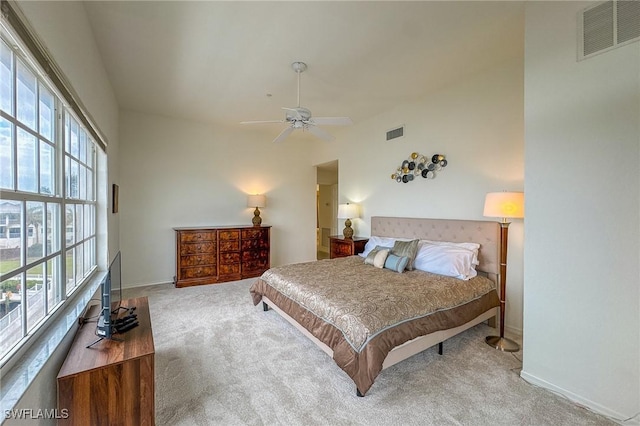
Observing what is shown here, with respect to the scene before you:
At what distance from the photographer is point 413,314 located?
2189 millimetres

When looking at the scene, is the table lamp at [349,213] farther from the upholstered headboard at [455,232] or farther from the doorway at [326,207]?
the doorway at [326,207]

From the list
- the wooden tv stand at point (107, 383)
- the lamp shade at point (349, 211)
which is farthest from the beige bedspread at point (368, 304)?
the lamp shade at point (349, 211)

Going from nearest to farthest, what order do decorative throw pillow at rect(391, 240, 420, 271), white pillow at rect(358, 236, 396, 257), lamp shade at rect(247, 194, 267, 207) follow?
decorative throw pillow at rect(391, 240, 420, 271)
white pillow at rect(358, 236, 396, 257)
lamp shade at rect(247, 194, 267, 207)

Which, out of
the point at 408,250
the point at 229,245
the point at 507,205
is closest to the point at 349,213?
the point at 408,250

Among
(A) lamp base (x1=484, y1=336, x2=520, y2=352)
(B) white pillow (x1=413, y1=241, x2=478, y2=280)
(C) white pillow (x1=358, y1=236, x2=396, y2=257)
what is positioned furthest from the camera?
(C) white pillow (x1=358, y1=236, x2=396, y2=257)

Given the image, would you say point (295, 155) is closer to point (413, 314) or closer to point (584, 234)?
point (413, 314)

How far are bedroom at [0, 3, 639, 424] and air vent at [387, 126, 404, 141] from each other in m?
0.12

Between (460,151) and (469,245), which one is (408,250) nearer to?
(469,245)

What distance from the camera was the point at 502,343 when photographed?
265 centimetres

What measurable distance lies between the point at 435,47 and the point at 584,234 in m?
2.14

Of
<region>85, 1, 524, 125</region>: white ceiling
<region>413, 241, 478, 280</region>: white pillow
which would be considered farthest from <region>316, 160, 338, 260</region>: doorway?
<region>413, 241, 478, 280</region>: white pillow

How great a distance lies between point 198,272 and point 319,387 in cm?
343

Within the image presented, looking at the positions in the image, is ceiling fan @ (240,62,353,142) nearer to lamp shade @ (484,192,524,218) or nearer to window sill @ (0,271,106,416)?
lamp shade @ (484,192,524,218)

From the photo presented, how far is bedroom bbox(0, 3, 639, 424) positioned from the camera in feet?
5.75
